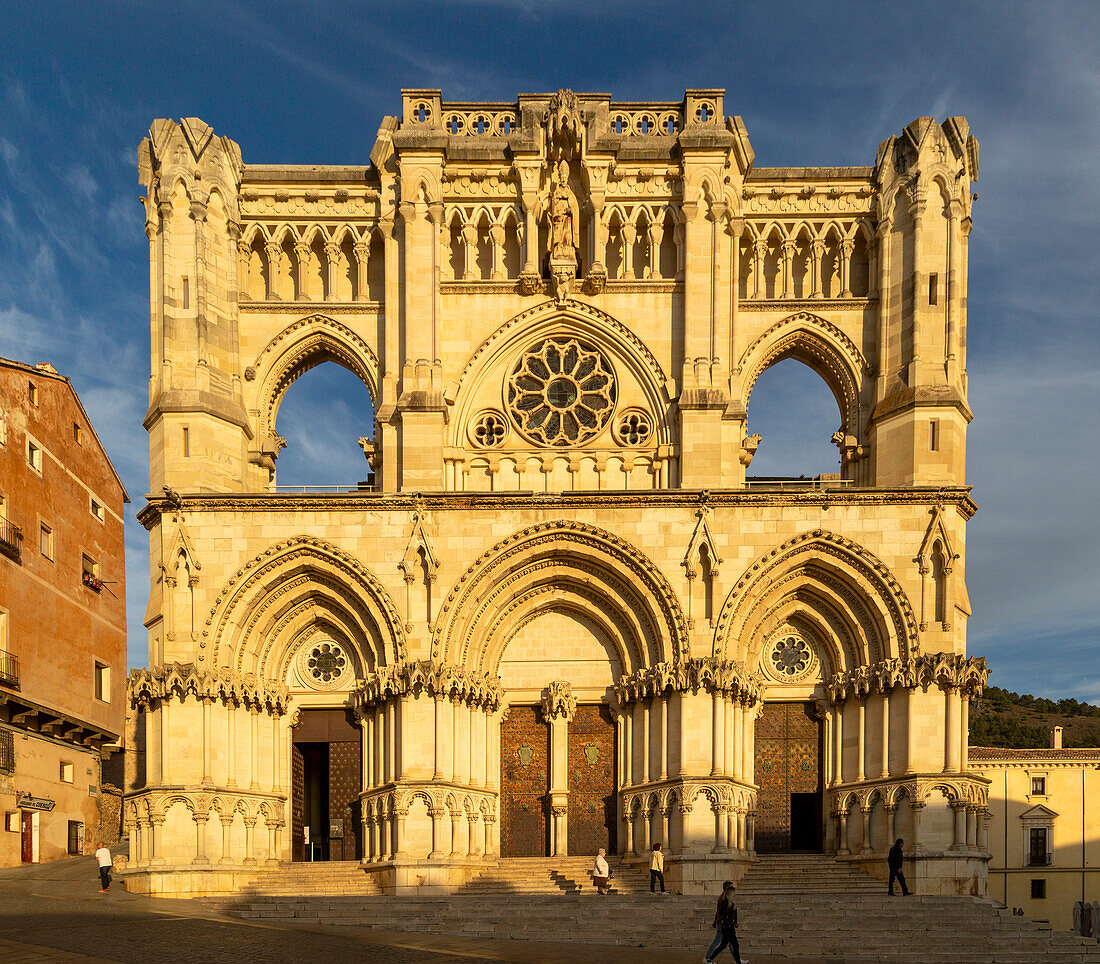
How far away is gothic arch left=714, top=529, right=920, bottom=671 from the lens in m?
23.8

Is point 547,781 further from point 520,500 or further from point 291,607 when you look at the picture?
point 291,607

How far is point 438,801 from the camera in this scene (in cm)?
2288

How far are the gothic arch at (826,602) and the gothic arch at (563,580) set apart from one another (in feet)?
4.35

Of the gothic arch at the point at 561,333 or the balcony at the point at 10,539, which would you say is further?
the balcony at the point at 10,539

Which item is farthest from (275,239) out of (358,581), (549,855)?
(549,855)

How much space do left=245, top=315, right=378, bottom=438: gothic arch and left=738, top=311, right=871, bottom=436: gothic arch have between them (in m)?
8.20

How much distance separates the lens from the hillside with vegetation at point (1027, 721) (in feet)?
223

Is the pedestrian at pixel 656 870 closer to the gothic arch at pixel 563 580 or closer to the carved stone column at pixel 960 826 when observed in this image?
the gothic arch at pixel 563 580

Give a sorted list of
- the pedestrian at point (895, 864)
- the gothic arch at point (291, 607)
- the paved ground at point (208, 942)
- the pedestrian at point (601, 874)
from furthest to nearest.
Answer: the gothic arch at point (291, 607) < the pedestrian at point (895, 864) < the pedestrian at point (601, 874) < the paved ground at point (208, 942)

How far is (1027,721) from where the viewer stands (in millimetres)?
78062

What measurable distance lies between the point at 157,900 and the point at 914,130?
71.7 ft

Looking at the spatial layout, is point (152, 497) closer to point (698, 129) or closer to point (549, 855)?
point (549, 855)

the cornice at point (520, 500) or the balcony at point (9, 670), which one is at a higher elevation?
the cornice at point (520, 500)

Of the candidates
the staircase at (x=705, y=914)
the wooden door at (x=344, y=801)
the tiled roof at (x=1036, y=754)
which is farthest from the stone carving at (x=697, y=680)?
the tiled roof at (x=1036, y=754)
